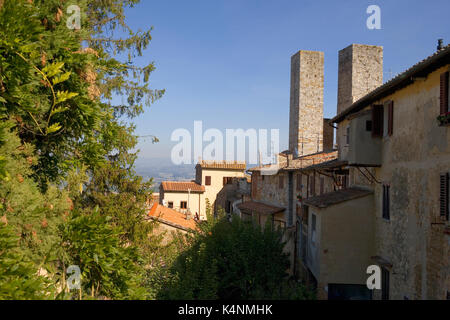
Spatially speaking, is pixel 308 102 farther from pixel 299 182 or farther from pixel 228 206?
pixel 228 206

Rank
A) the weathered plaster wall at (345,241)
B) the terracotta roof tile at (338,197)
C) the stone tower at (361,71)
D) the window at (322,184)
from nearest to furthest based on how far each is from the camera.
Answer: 1. the weathered plaster wall at (345,241)
2. the terracotta roof tile at (338,197)
3. the window at (322,184)
4. the stone tower at (361,71)

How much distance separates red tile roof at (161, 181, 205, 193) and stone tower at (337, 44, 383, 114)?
81.6ft

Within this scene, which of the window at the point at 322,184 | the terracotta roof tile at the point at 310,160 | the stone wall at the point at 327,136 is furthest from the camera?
the stone wall at the point at 327,136

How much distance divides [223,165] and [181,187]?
232 inches

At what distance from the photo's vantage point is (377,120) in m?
13.2

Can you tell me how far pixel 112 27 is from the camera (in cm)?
1645

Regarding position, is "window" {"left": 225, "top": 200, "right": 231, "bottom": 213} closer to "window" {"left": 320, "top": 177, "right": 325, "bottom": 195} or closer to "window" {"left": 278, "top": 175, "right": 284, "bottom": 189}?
"window" {"left": 278, "top": 175, "right": 284, "bottom": 189}

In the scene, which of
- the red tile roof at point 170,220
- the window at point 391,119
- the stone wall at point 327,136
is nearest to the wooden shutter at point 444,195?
the window at point 391,119

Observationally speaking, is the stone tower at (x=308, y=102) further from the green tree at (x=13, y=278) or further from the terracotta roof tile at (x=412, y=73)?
the green tree at (x=13, y=278)

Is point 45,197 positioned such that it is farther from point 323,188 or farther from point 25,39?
point 323,188

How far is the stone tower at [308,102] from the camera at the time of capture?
27156 mm

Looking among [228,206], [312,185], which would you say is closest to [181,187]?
[228,206]

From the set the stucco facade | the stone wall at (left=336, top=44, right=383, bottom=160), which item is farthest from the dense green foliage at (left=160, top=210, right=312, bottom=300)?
the stone wall at (left=336, top=44, right=383, bottom=160)

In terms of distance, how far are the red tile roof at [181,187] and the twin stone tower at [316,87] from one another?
68.3 feet
